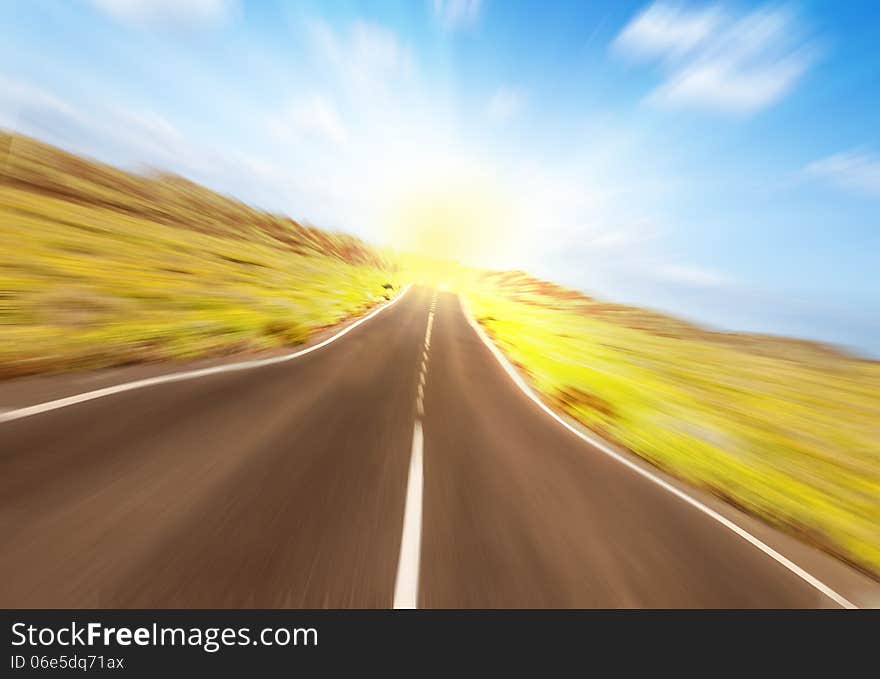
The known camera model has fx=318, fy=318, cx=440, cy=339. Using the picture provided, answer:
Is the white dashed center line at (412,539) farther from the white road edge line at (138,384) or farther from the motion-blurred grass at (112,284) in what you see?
the motion-blurred grass at (112,284)

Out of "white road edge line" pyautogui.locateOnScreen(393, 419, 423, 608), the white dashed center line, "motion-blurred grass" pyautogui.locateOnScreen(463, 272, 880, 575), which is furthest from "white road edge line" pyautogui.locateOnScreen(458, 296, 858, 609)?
"white road edge line" pyautogui.locateOnScreen(393, 419, 423, 608)

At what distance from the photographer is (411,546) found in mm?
2943

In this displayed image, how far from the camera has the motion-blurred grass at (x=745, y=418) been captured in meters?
5.36

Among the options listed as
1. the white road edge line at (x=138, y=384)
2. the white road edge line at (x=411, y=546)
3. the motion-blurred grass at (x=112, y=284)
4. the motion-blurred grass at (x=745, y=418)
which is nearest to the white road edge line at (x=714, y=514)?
the motion-blurred grass at (x=745, y=418)

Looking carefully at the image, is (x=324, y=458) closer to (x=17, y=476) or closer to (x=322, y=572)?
(x=322, y=572)

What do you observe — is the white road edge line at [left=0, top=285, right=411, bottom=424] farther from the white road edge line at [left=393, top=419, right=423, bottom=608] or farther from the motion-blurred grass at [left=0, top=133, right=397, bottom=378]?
the white road edge line at [left=393, top=419, right=423, bottom=608]

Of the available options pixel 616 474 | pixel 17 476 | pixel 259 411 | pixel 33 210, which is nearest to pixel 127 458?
pixel 17 476

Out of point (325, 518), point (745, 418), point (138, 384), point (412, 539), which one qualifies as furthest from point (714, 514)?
point (138, 384)

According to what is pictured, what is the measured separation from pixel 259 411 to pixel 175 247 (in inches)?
907

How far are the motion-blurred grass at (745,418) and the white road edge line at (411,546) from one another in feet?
16.0

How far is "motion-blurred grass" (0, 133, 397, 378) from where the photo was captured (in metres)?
6.41

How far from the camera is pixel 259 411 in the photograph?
205 inches

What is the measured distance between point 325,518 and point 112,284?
12.7 m
